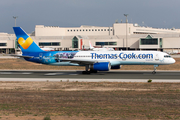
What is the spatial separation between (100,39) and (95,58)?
116 m

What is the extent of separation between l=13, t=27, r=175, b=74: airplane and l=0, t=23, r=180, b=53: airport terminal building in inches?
3198

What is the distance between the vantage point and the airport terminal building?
139 m

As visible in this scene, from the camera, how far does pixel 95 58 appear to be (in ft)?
129

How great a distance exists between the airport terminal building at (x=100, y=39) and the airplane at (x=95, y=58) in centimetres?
8124

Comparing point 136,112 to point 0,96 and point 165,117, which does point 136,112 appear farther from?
point 0,96

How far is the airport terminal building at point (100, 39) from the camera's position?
139 m

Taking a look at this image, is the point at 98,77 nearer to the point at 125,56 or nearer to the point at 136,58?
the point at 125,56

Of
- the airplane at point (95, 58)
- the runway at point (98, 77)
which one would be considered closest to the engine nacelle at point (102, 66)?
the airplane at point (95, 58)

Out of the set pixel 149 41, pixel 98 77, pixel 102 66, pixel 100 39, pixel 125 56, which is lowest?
pixel 98 77

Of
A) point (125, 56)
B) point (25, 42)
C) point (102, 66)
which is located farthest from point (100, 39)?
point (102, 66)

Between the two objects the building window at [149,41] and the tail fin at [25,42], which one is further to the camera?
the building window at [149,41]

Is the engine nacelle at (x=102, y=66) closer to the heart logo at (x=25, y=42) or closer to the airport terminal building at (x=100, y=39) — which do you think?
the heart logo at (x=25, y=42)

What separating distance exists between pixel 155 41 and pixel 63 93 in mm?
125652

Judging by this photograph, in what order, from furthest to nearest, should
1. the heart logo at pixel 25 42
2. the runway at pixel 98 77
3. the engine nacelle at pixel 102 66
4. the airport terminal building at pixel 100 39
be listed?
the airport terminal building at pixel 100 39
the heart logo at pixel 25 42
the engine nacelle at pixel 102 66
the runway at pixel 98 77
